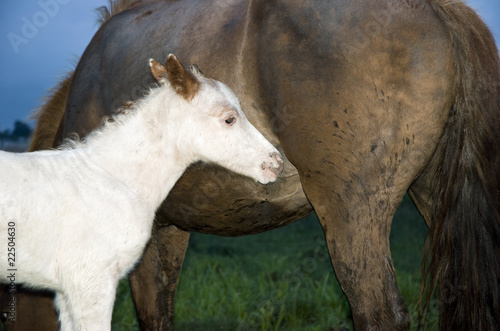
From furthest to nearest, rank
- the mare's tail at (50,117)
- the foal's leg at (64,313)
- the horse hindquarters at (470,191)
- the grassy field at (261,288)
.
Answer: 1. the grassy field at (261,288)
2. the mare's tail at (50,117)
3. the horse hindquarters at (470,191)
4. the foal's leg at (64,313)

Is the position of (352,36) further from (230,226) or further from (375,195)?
(230,226)

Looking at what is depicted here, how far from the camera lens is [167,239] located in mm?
4438

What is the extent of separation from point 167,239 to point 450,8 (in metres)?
2.59

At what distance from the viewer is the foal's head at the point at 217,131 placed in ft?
9.20

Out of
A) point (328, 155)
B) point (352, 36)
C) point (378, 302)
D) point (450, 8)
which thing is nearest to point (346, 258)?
point (378, 302)

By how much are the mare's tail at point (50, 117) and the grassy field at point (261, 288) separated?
1.95 m

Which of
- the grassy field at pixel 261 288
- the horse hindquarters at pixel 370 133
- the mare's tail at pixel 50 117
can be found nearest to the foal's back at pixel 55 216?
the horse hindquarters at pixel 370 133

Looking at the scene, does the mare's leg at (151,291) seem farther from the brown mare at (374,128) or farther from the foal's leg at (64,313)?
the foal's leg at (64,313)

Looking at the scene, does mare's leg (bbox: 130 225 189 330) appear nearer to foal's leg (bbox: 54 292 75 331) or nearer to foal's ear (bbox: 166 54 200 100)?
foal's leg (bbox: 54 292 75 331)

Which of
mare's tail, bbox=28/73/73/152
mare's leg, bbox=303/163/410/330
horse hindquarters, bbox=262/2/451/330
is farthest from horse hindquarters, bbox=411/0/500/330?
mare's tail, bbox=28/73/73/152

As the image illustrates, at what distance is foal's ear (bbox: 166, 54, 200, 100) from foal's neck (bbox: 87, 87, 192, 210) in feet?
0.23

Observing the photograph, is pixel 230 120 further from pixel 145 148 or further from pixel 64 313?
pixel 64 313

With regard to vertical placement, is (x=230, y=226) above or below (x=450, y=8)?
below

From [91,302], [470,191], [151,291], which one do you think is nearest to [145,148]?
[91,302]
